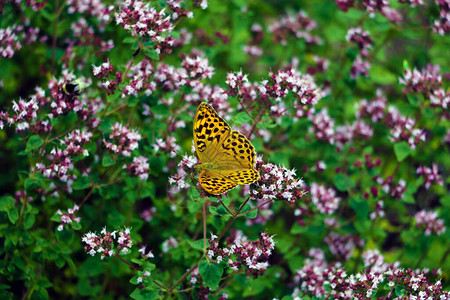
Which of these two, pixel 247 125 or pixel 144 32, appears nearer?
pixel 144 32

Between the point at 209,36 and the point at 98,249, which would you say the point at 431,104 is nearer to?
the point at 209,36

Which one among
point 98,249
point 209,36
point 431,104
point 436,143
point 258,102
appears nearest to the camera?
point 98,249

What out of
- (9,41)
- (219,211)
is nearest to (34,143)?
(9,41)

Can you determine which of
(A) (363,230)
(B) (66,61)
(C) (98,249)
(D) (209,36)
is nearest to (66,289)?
(C) (98,249)

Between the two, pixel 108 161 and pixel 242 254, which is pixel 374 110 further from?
pixel 108 161

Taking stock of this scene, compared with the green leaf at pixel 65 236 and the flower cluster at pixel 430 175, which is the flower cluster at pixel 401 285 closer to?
the flower cluster at pixel 430 175

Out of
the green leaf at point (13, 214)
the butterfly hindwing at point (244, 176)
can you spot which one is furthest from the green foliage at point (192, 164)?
the butterfly hindwing at point (244, 176)

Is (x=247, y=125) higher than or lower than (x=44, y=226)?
higher
